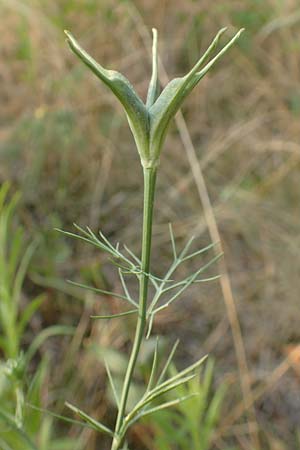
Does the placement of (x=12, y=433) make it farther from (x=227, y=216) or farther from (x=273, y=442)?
(x=227, y=216)

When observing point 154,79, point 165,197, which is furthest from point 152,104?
point 165,197

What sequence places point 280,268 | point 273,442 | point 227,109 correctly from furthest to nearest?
point 227,109 < point 280,268 < point 273,442

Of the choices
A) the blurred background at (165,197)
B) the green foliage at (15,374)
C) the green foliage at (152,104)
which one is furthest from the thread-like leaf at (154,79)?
the blurred background at (165,197)

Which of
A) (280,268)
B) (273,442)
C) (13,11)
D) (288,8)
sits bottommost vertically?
(273,442)

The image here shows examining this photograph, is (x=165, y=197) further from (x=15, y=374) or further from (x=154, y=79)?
(x=154, y=79)

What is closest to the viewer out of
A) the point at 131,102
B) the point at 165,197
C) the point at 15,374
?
the point at 131,102

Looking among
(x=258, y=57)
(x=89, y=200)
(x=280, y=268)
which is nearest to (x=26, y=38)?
(x=89, y=200)

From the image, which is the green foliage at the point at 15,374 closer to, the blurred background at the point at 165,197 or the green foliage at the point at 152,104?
the blurred background at the point at 165,197

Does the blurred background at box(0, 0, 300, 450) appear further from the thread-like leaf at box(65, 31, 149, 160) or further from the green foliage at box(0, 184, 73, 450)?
the thread-like leaf at box(65, 31, 149, 160)
